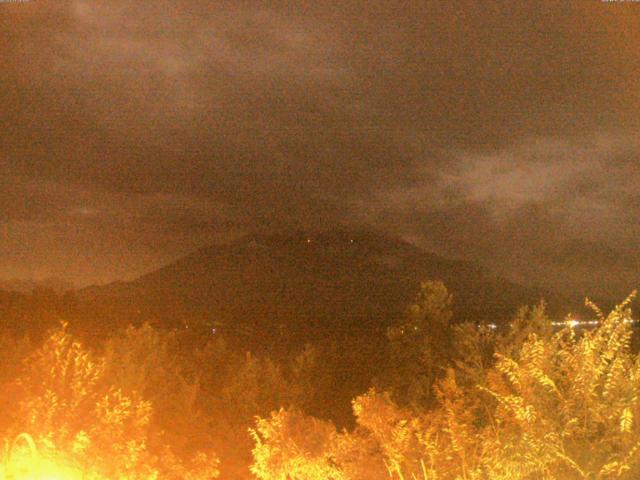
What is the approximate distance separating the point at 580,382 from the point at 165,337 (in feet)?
104

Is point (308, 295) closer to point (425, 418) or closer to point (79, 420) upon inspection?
point (79, 420)

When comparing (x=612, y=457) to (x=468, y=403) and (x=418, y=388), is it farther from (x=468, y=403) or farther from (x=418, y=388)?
(x=418, y=388)

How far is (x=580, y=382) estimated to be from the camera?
6.38 metres

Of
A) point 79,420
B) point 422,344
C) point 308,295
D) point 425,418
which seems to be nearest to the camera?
point 425,418

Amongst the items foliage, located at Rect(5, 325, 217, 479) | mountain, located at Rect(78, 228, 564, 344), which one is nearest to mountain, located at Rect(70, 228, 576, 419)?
mountain, located at Rect(78, 228, 564, 344)

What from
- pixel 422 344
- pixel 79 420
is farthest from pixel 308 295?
pixel 79 420

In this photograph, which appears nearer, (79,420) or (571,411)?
(571,411)

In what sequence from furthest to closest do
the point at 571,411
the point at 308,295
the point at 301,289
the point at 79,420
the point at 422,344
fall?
1. the point at 301,289
2. the point at 308,295
3. the point at 422,344
4. the point at 79,420
5. the point at 571,411

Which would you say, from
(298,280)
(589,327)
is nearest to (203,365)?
(589,327)

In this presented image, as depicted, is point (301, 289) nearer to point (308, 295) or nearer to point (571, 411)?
point (308, 295)

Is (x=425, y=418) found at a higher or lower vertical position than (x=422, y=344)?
higher

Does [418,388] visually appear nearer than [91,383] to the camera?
No

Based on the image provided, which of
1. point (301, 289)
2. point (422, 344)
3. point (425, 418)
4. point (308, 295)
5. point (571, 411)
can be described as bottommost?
point (308, 295)

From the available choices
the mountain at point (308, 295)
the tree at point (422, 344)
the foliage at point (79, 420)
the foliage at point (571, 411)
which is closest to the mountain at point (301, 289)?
the mountain at point (308, 295)
